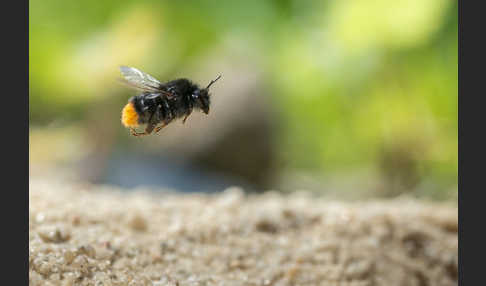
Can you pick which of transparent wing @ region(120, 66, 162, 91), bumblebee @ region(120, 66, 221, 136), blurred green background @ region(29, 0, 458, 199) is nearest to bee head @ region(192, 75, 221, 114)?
bumblebee @ region(120, 66, 221, 136)

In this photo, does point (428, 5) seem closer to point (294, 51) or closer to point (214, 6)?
point (294, 51)

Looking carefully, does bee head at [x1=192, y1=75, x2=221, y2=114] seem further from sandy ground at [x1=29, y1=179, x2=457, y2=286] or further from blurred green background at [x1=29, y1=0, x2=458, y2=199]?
blurred green background at [x1=29, y1=0, x2=458, y2=199]

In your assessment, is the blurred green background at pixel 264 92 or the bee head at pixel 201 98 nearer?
the bee head at pixel 201 98

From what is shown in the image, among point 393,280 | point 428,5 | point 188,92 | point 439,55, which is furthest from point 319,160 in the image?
point 188,92

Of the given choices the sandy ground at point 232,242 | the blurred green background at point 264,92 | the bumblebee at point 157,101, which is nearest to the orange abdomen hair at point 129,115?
the bumblebee at point 157,101

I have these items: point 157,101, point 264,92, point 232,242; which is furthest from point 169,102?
point 264,92

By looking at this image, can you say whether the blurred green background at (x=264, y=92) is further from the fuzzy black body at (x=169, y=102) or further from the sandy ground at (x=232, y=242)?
the fuzzy black body at (x=169, y=102)

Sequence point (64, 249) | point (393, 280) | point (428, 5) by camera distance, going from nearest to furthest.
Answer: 1. point (64, 249)
2. point (393, 280)
3. point (428, 5)
